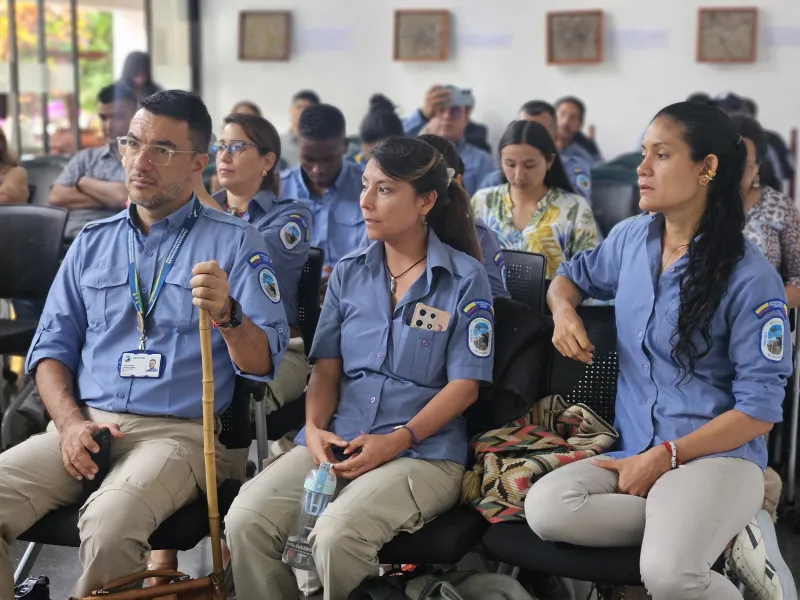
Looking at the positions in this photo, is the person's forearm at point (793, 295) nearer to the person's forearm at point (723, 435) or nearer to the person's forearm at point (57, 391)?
the person's forearm at point (723, 435)

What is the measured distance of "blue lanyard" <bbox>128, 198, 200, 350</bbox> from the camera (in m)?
2.48

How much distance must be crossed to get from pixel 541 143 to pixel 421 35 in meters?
5.41

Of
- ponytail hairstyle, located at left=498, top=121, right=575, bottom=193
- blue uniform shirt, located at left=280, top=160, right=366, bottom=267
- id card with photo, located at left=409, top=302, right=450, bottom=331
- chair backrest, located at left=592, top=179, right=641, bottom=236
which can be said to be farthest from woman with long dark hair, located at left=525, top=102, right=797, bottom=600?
chair backrest, located at left=592, top=179, right=641, bottom=236

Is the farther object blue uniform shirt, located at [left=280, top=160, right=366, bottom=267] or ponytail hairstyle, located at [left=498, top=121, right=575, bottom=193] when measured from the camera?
blue uniform shirt, located at [left=280, top=160, right=366, bottom=267]

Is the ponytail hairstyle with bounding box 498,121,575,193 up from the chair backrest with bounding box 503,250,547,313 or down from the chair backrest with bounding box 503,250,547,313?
up

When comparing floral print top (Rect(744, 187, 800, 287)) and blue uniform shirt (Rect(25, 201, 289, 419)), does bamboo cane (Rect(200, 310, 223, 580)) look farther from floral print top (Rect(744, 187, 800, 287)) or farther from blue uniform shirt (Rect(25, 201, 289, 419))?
floral print top (Rect(744, 187, 800, 287))

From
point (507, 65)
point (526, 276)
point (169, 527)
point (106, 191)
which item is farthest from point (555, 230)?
point (507, 65)

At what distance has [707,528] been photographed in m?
2.03

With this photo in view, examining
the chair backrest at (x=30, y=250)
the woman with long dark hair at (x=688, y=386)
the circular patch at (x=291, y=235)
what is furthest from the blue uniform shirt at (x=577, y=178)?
the woman with long dark hair at (x=688, y=386)

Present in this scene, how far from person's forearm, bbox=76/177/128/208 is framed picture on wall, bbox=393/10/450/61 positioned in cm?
471

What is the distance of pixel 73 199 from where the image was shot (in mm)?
4992

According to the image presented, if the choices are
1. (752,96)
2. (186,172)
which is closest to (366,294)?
(186,172)

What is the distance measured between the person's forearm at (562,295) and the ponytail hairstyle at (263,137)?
4.12 feet

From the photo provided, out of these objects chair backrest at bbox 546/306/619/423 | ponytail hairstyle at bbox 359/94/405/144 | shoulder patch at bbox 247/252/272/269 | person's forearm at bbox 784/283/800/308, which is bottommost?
chair backrest at bbox 546/306/619/423
